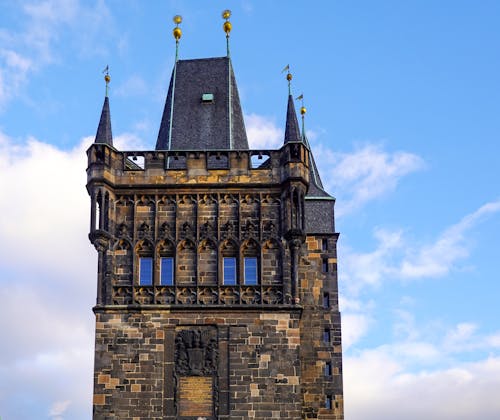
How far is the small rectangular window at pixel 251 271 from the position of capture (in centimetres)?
2960

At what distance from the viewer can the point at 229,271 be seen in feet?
97.5

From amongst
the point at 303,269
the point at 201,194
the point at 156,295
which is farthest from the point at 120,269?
the point at 303,269

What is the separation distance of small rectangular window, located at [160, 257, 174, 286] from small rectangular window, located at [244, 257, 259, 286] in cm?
206

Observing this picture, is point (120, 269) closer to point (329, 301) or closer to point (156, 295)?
point (156, 295)

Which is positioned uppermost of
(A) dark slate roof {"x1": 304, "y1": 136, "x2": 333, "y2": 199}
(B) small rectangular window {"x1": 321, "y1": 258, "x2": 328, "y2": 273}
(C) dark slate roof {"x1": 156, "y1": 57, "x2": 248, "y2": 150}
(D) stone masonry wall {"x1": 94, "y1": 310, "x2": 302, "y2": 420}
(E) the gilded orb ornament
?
(E) the gilded orb ornament

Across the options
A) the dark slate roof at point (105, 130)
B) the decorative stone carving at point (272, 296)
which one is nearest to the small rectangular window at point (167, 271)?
the decorative stone carving at point (272, 296)

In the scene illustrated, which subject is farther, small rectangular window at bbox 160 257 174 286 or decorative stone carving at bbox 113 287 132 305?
small rectangular window at bbox 160 257 174 286

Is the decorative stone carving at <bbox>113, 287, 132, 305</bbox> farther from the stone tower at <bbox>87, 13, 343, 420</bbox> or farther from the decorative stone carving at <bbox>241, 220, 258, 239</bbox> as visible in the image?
the decorative stone carving at <bbox>241, 220, 258, 239</bbox>

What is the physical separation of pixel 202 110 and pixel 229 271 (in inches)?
257

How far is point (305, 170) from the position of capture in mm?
30688

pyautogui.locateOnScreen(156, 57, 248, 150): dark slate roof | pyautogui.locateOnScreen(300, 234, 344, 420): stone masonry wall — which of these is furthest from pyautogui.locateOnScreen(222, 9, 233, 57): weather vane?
pyautogui.locateOnScreen(300, 234, 344, 420): stone masonry wall

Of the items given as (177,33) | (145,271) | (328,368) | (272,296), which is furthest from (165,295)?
(177,33)

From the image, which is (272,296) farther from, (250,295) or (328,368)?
(328,368)

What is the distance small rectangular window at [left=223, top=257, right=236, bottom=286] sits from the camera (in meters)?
29.6
